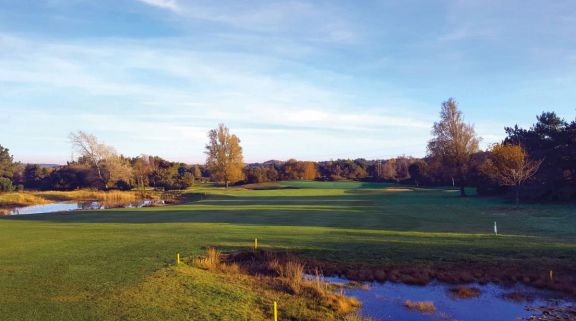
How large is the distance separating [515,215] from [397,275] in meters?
21.9

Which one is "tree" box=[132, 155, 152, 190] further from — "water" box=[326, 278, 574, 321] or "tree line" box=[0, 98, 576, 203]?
"water" box=[326, 278, 574, 321]

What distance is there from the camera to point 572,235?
68.9 ft

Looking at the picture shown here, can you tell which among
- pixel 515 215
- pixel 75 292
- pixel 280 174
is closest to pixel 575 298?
pixel 75 292

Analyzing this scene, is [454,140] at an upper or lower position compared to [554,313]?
upper

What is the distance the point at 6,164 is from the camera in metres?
72.3

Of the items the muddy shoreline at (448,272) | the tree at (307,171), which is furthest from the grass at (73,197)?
the tree at (307,171)

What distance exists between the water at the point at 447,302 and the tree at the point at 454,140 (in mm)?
44781

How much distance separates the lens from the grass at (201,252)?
10469mm

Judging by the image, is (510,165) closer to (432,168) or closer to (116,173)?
(432,168)

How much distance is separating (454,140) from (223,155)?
43.4m

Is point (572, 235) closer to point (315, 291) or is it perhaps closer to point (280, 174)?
point (315, 291)

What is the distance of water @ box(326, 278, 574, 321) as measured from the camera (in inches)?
441

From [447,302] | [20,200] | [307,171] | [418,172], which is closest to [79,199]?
[20,200]

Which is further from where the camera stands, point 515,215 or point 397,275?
point 515,215
